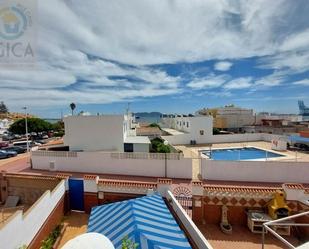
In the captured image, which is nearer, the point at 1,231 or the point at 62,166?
the point at 1,231

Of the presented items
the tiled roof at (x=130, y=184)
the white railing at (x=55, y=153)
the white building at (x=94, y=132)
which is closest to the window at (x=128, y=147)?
the white building at (x=94, y=132)

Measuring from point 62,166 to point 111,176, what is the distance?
5401 mm

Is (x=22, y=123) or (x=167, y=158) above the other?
(x=22, y=123)

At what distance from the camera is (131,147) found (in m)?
25.1

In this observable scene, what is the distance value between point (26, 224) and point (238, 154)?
25379mm

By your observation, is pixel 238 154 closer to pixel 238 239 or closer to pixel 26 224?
pixel 238 239

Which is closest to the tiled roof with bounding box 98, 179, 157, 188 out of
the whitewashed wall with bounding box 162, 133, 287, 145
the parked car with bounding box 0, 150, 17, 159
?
the whitewashed wall with bounding box 162, 133, 287, 145

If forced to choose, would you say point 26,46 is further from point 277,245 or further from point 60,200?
point 277,245

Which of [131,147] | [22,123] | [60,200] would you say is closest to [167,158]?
[131,147]

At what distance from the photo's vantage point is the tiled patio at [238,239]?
10.8 m

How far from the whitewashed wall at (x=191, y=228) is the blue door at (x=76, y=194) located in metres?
6.03

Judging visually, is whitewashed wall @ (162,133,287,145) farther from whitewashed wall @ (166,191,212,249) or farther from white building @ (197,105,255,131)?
whitewashed wall @ (166,191,212,249)

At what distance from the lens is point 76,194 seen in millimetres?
14742

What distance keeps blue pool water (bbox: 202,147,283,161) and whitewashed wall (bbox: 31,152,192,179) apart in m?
8.88
